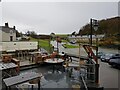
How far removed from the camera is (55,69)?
37.5ft

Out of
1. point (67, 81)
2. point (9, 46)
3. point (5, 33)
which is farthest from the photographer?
point (5, 33)

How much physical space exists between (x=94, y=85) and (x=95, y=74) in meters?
0.57

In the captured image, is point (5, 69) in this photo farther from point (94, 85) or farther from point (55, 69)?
point (94, 85)

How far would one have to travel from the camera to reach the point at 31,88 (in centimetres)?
720

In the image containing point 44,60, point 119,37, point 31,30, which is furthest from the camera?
point 31,30

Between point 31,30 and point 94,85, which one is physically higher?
point 31,30

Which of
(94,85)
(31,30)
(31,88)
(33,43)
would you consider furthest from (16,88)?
(31,30)

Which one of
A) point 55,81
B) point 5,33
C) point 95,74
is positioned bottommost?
point 55,81

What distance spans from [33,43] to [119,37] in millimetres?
29089

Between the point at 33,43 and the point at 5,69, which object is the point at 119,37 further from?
the point at 5,69

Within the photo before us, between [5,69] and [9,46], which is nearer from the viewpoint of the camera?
[5,69]

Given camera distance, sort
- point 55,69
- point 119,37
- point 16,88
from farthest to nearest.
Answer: point 119,37 → point 55,69 → point 16,88

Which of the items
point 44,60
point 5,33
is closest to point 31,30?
point 5,33

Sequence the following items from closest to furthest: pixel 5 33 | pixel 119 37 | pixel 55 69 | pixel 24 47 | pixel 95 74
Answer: pixel 95 74 → pixel 55 69 → pixel 24 47 → pixel 5 33 → pixel 119 37
